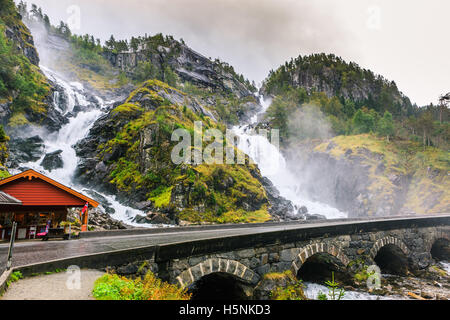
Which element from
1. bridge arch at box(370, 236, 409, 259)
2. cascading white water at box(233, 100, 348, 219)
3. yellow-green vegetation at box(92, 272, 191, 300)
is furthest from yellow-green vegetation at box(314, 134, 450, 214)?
yellow-green vegetation at box(92, 272, 191, 300)

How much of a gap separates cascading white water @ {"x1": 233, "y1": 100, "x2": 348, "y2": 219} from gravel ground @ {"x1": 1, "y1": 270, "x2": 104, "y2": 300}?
4429cm

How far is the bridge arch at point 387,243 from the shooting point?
15.0 m

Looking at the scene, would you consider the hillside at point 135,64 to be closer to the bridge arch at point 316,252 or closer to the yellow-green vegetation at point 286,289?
the bridge arch at point 316,252

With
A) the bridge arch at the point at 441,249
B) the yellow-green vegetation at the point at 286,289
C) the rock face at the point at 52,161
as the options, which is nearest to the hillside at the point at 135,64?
the rock face at the point at 52,161

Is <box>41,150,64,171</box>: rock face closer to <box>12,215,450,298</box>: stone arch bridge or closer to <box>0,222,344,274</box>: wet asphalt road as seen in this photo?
<box>12,215,450,298</box>: stone arch bridge

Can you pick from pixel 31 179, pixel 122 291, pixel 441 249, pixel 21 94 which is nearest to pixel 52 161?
pixel 21 94

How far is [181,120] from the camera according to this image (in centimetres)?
4572

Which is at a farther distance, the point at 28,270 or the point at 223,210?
the point at 223,210

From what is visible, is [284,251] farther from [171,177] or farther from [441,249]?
[171,177]

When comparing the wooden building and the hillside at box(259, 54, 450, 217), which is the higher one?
the hillside at box(259, 54, 450, 217)

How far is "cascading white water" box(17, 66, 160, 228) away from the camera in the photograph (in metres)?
30.9
